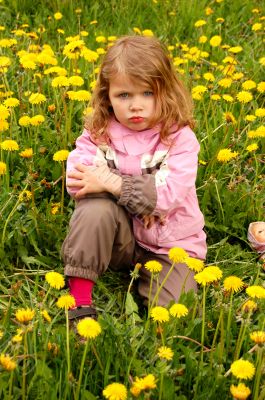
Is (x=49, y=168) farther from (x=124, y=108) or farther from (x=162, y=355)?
(x=162, y=355)

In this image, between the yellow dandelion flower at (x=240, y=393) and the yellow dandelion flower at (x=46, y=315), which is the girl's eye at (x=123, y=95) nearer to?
the yellow dandelion flower at (x=46, y=315)

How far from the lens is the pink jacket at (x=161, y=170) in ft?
7.60

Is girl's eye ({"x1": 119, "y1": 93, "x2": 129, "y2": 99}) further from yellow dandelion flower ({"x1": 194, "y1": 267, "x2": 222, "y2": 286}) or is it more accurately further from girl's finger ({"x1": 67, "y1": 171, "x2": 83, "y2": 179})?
yellow dandelion flower ({"x1": 194, "y1": 267, "x2": 222, "y2": 286})

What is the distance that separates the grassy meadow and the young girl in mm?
139

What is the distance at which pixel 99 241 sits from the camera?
7.14 feet

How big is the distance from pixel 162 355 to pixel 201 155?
1492 millimetres

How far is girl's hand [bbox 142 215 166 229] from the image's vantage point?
7.63ft

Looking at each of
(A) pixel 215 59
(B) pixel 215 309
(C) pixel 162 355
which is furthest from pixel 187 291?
(A) pixel 215 59

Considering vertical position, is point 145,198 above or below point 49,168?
above

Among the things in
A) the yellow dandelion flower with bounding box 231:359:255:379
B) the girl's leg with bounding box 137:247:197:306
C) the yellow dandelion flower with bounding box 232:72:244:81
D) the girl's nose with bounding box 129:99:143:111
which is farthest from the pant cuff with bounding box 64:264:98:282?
the yellow dandelion flower with bounding box 232:72:244:81

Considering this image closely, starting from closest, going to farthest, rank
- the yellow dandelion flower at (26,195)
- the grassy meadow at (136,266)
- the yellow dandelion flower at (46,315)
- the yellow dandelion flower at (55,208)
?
the grassy meadow at (136,266)
the yellow dandelion flower at (46,315)
the yellow dandelion flower at (26,195)
the yellow dandelion flower at (55,208)

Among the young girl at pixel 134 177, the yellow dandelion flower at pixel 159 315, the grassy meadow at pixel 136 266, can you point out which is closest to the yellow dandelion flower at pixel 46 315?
the grassy meadow at pixel 136 266

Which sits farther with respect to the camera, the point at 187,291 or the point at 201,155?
the point at 201,155

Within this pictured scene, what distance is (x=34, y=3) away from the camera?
15.0ft
